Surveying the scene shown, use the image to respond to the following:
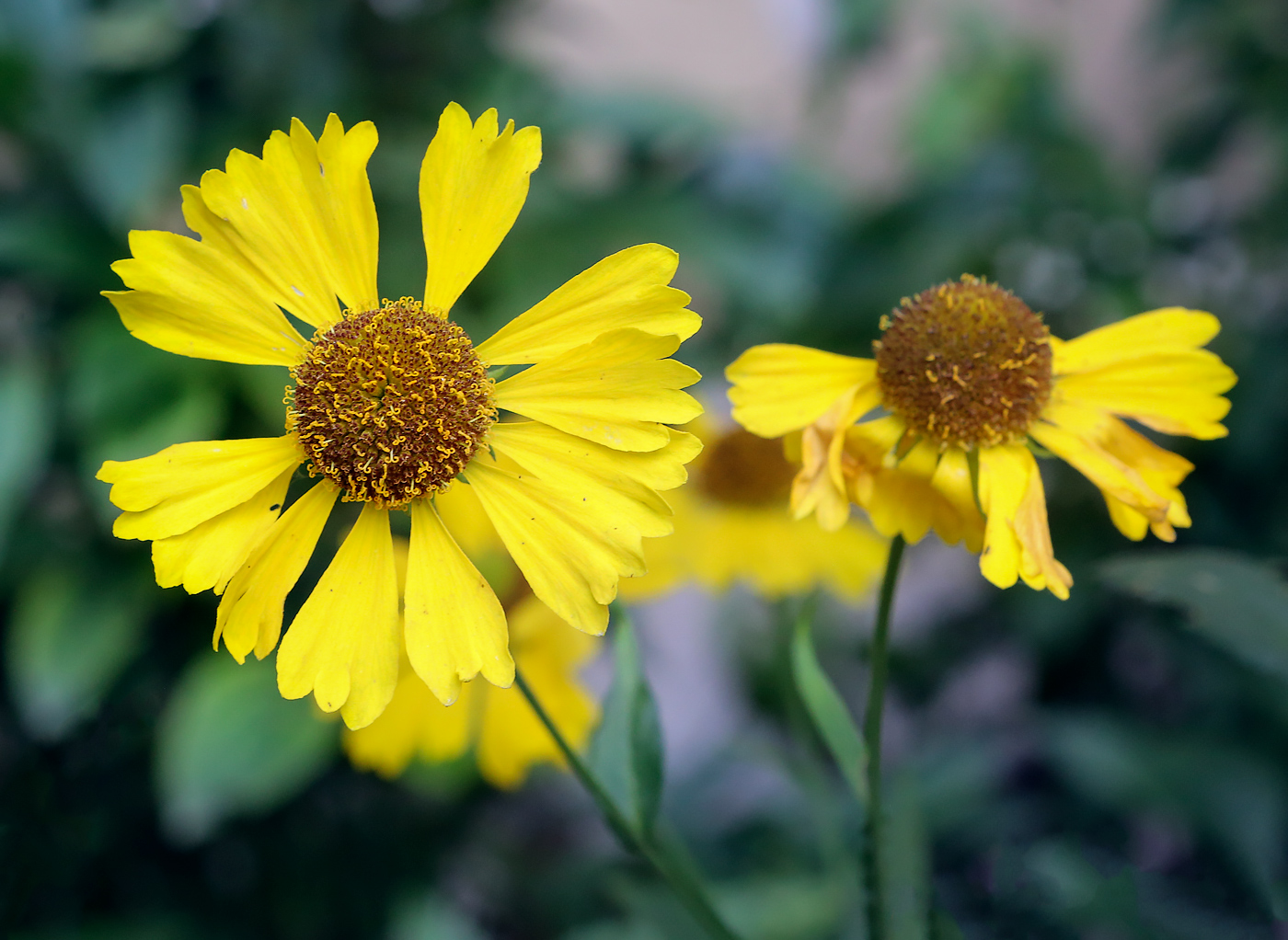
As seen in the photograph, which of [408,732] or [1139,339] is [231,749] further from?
[1139,339]

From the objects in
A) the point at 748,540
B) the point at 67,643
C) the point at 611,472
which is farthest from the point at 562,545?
the point at 67,643

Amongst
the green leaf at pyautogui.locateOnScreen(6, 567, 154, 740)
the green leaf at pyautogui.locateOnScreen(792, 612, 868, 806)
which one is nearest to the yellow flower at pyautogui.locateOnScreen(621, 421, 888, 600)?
the green leaf at pyautogui.locateOnScreen(792, 612, 868, 806)

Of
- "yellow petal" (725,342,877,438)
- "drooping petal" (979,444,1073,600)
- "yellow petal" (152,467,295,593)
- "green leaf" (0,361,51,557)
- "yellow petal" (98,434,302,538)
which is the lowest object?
"drooping petal" (979,444,1073,600)

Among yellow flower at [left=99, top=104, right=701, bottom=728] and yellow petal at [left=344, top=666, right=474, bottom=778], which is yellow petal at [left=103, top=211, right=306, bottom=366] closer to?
yellow flower at [left=99, top=104, right=701, bottom=728]

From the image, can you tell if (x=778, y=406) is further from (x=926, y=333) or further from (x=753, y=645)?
(x=753, y=645)

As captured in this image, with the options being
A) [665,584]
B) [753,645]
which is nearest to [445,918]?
[665,584]

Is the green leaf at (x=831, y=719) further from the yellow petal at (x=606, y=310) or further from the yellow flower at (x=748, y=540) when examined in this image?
the yellow flower at (x=748, y=540)
